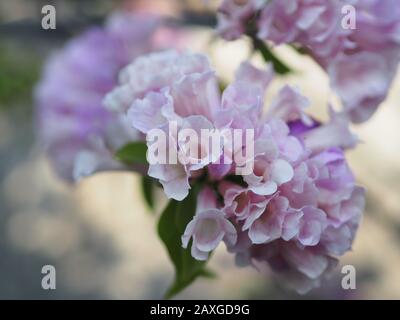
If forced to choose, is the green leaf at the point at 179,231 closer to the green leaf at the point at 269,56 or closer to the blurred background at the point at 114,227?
the green leaf at the point at 269,56

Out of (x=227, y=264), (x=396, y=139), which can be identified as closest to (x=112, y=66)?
(x=227, y=264)

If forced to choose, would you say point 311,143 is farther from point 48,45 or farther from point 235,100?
point 48,45

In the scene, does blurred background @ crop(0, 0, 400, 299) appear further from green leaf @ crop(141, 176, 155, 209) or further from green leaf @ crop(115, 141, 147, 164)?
green leaf @ crop(115, 141, 147, 164)

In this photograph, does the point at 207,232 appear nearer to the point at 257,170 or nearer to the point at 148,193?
the point at 257,170

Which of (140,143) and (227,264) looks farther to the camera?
(227,264)

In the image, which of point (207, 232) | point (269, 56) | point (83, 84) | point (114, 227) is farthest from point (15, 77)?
point (207, 232)

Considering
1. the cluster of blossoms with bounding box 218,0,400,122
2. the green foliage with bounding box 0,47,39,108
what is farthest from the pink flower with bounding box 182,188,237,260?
the green foliage with bounding box 0,47,39,108

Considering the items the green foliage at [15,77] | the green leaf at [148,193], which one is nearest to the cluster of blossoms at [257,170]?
the green leaf at [148,193]
